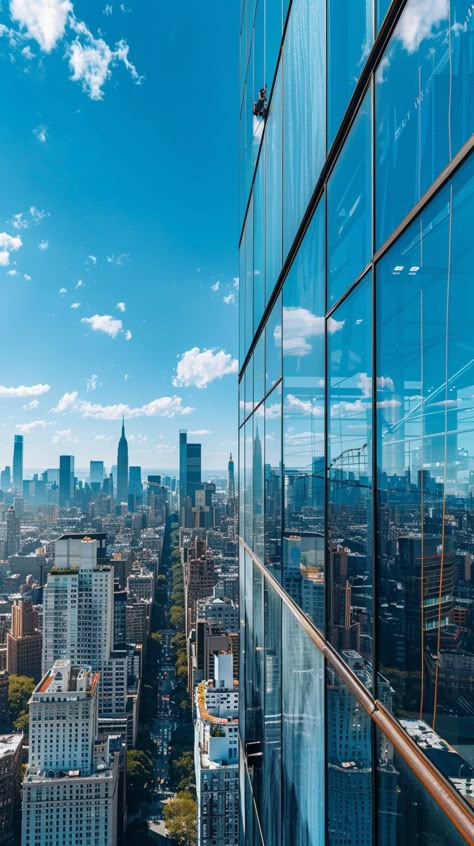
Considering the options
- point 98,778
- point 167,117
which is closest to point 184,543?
point 98,778

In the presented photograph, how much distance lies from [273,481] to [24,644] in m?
→ 26.9

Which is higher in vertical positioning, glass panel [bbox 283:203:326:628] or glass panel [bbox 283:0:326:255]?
glass panel [bbox 283:0:326:255]

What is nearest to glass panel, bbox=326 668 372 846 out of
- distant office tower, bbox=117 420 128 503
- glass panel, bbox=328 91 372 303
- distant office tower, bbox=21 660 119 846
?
glass panel, bbox=328 91 372 303

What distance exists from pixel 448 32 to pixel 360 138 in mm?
528

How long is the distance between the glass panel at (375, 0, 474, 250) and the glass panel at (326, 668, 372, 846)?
3.92 feet

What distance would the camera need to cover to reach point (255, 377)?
4211mm

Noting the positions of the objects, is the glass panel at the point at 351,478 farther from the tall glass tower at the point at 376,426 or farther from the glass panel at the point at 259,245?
the glass panel at the point at 259,245

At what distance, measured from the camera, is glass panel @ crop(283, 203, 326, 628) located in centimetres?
194

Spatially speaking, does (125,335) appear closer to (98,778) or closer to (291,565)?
(98,778)

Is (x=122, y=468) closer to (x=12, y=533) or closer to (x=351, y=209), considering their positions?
(x=12, y=533)

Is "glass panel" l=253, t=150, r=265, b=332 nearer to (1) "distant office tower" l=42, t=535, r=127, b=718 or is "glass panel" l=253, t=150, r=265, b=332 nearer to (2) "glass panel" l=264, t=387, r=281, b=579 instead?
(2) "glass panel" l=264, t=387, r=281, b=579

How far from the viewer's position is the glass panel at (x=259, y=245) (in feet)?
12.3

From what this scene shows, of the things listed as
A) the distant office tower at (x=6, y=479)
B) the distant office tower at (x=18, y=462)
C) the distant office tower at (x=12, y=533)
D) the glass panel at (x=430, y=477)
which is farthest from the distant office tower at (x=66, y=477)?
the glass panel at (x=430, y=477)

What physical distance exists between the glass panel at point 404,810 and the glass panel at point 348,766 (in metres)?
0.06
